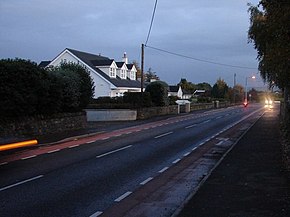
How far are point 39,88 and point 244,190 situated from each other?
1592cm

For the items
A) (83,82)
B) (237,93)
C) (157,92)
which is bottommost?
(237,93)

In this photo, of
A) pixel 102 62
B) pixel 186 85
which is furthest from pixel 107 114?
pixel 186 85

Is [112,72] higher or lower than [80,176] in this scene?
higher

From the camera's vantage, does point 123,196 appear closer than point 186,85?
Yes

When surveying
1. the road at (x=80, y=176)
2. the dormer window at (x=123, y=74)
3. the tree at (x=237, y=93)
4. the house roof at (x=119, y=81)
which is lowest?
the road at (x=80, y=176)

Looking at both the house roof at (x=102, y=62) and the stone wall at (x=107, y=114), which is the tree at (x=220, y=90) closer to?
the house roof at (x=102, y=62)

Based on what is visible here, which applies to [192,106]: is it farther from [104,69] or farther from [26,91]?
[26,91]

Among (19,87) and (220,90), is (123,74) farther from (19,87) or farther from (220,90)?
(220,90)

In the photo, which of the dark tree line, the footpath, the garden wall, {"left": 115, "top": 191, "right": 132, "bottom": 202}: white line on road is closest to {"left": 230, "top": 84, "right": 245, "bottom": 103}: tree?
the garden wall

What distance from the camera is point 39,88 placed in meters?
23.0

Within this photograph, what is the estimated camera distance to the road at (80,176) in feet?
26.7

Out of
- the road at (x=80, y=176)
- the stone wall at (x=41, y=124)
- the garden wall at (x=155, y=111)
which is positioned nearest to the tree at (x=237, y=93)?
the garden wall at (x=155, y=111)

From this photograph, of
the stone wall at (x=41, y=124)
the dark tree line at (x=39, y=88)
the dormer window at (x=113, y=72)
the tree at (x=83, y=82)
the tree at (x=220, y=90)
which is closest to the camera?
the dark tree line at (x=39, y=88)

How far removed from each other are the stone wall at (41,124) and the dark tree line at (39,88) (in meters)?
0.36
